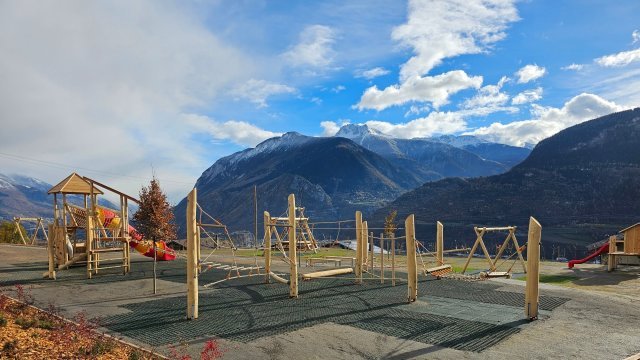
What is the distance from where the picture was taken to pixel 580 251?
87500 mm

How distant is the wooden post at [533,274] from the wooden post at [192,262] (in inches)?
352

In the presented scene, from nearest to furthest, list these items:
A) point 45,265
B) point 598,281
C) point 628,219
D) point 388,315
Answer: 1. point 388,315
2. point 598,281
3. point 45,265
4. point 628,219

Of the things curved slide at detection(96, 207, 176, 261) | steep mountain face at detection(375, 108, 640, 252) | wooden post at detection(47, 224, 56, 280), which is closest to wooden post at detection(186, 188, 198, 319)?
wooden post at detection(47, 224, 56, 280)

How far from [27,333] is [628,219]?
13041cm

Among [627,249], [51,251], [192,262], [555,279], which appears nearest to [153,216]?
[192,262]

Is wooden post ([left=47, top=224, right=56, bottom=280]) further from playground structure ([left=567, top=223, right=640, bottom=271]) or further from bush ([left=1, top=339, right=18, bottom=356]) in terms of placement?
playground structure ([left=567, top=223, right=640, bottom=271])

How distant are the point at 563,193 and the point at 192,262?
464ft

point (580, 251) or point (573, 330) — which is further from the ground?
point (573, 330)

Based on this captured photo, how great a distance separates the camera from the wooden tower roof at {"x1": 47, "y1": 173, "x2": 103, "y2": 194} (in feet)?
71.3

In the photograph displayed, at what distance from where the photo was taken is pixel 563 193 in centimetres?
13000

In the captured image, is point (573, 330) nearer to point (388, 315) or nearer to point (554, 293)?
point (388, 315)

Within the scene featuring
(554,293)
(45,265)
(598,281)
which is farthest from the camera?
(45,265)

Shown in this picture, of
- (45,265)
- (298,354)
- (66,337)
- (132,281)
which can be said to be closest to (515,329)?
(298,354)

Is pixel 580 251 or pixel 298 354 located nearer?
pixel 298 354
